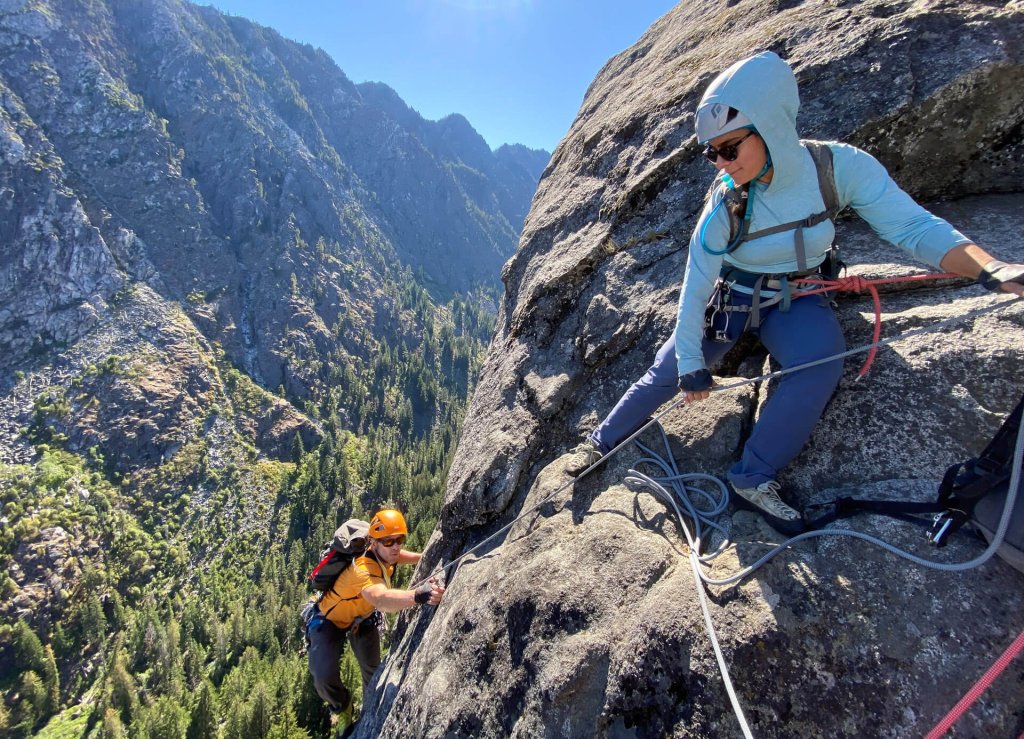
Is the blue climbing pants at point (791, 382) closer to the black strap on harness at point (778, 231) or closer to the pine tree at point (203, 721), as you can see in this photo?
the black strap on harness at point (778, 231)

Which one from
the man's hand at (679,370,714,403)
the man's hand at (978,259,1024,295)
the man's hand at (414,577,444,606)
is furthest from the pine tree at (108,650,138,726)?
the man's hand at (978,259,1024,295)

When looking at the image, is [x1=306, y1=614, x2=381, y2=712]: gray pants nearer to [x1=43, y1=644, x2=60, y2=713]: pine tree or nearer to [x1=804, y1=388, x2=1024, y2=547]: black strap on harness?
[x1=804, y1=388, x2=1024, y2=547]: black strap on harness

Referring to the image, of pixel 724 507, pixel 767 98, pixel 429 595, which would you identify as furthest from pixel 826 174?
pixel 429 595

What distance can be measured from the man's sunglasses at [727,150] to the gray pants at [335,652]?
337 inches

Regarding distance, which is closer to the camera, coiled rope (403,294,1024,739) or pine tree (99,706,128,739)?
coiled rope (403,294,1024,739)

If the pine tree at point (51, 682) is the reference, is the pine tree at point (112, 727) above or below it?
above

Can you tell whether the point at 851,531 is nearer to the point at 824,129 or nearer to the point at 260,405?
the point at 824,129

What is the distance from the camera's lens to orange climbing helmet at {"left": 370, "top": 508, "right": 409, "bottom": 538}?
294 inches

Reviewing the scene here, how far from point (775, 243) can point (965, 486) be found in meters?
2.10

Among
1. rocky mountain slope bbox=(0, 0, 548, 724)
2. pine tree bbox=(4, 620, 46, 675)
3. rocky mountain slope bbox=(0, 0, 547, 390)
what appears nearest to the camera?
pine tree bbox=(4, 620, 46, 675)

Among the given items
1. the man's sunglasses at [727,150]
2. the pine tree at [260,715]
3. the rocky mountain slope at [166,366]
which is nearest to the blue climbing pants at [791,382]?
the man's sunglasses at [727,150]

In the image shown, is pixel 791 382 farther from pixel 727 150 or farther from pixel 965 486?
pixel 727 150

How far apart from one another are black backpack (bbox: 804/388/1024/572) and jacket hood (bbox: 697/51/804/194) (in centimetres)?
227

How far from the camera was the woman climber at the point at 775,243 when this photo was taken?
3629mm
